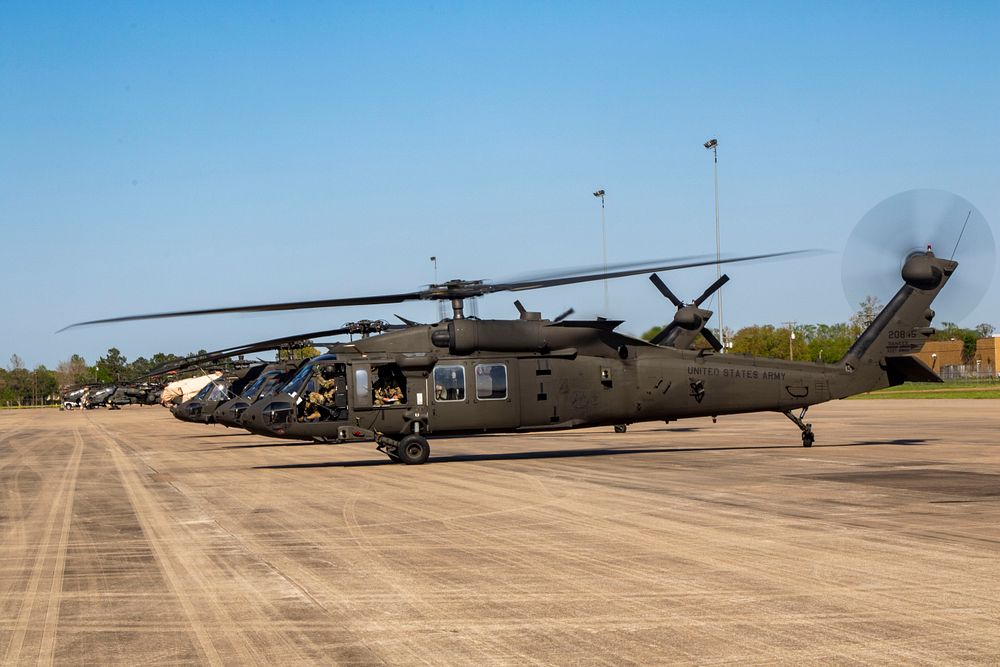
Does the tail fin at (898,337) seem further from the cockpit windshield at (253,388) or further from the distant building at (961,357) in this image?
the distant building at (961,357)

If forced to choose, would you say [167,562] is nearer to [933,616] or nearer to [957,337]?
[933,616]

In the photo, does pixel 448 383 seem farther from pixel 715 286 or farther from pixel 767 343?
pixel 767 343

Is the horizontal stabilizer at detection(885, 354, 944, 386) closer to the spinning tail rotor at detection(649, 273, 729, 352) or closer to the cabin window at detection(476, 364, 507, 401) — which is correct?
the spinning tail rotor at detection(649, 273, 729, 352)

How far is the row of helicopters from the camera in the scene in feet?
74.2

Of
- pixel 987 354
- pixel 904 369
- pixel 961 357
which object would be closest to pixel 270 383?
pixel 904 369

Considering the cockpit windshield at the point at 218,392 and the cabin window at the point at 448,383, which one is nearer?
the cabin window at the point at 448,383

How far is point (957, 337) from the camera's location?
167875 mm

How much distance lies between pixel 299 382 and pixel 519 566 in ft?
44.7

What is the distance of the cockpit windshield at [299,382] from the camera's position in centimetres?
2259

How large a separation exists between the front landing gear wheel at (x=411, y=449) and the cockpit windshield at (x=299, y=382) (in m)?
2.65

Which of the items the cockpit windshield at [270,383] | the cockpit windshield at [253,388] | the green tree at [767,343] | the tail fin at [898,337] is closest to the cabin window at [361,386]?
the cockpit windshield at [270,383]

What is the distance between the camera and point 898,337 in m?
25.6

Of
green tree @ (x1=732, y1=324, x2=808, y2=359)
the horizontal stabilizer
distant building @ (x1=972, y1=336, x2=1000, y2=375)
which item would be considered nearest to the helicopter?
the horizontal stabilizer

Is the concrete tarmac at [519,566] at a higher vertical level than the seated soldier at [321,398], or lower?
lower
